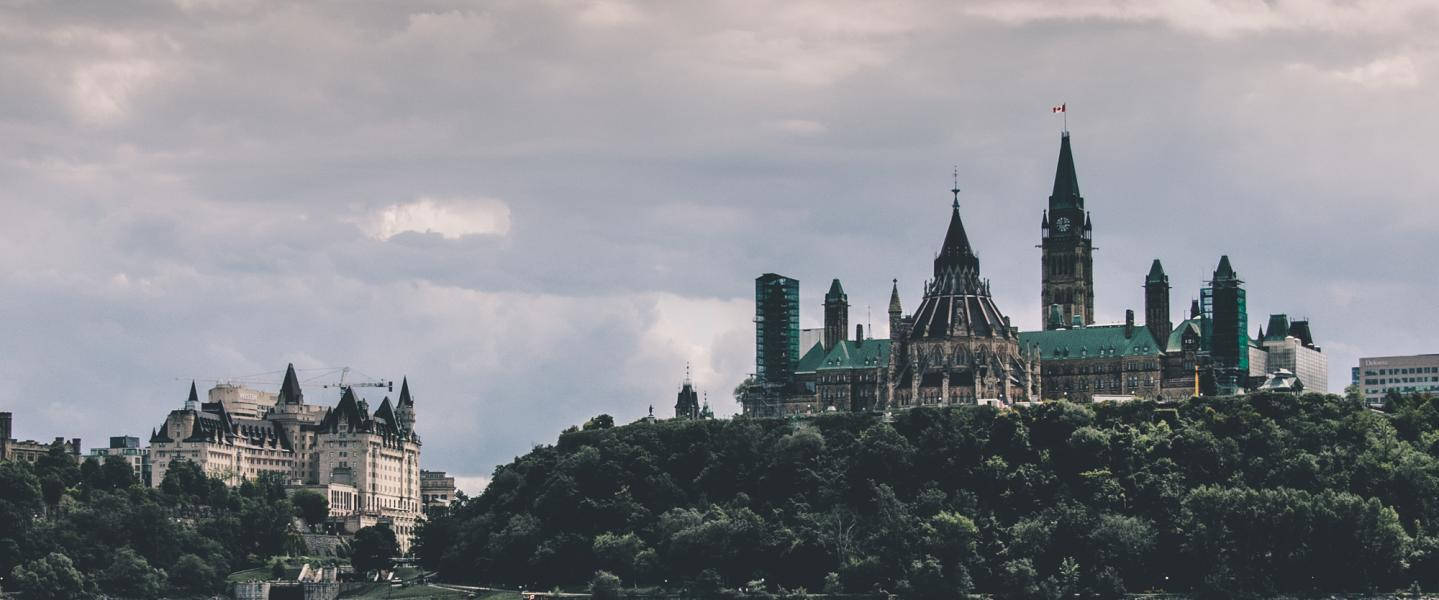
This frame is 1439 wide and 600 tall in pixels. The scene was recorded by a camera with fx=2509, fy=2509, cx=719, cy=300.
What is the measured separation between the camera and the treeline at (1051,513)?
172875mm

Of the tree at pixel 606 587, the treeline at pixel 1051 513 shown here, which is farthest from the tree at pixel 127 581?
the tree at pixel 606 587

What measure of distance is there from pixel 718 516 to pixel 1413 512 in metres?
50.5

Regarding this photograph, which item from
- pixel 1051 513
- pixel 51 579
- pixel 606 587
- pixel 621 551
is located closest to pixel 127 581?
pixel 51 579

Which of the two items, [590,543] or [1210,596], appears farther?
[590,543]

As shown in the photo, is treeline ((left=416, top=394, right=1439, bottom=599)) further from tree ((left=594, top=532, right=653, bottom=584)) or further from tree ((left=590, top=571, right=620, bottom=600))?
tree ((left=590, top=571, right=620, bottom=600))

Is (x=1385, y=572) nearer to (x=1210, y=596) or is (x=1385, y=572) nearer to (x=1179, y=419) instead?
(x=1210, y=596)

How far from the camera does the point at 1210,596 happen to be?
172m

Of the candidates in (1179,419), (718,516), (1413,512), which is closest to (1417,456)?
(1413,512)

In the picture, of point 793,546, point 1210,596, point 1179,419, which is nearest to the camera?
point 1210,596

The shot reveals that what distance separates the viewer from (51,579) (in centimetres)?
19250

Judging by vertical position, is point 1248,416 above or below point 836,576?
above

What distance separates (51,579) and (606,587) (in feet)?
144

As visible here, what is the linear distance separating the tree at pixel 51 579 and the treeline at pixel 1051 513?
31140 mm

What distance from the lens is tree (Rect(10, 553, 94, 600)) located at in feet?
627
